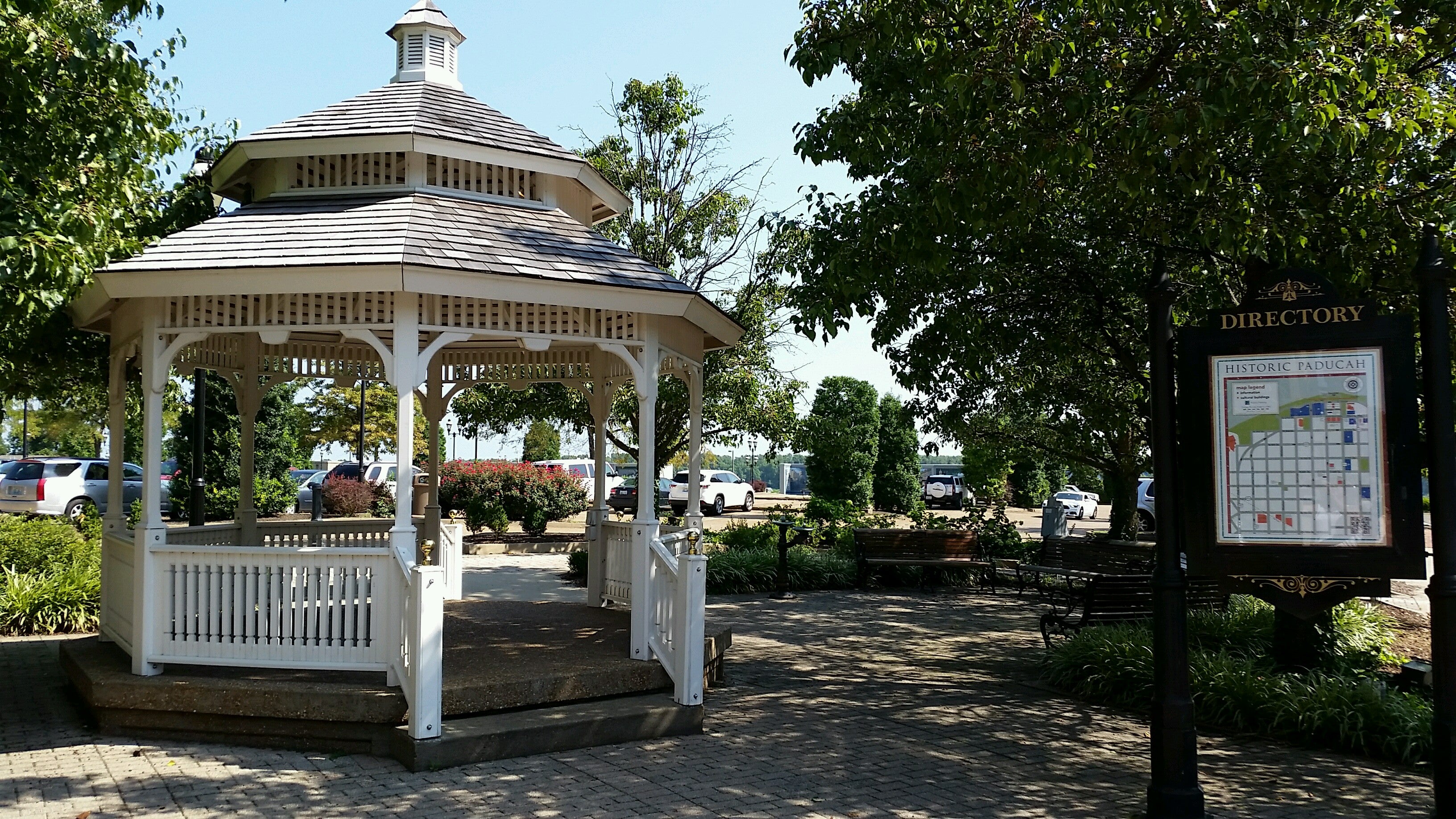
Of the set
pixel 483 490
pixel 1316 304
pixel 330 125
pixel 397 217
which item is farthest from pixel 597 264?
pixel 483 490

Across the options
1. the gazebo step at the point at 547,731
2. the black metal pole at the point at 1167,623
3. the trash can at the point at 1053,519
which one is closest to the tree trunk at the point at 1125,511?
the trash can at the point at 1053,519

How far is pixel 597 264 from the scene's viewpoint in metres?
8.38

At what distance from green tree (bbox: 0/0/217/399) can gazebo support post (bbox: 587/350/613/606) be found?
4479mm

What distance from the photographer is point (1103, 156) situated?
8.12 meters

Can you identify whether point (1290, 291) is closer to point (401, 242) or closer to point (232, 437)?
point (401, 242)

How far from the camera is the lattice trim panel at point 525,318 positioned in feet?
25.6

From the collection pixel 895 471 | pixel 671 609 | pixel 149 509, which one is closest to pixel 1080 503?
pixel 895 471

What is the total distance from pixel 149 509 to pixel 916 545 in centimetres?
1162

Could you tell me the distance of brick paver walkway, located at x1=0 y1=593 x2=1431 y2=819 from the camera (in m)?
5.97

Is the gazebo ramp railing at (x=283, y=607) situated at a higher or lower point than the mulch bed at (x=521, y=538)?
higher

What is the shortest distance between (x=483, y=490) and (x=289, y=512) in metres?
10.3

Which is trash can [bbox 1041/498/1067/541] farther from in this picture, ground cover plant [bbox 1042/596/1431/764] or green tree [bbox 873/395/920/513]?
green tree [bbox 873/395/920/513]

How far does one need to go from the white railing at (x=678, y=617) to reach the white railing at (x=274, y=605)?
1996 mm

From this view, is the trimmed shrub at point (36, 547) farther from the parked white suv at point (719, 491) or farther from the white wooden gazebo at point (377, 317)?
the parked white suv at point (719, 491)
